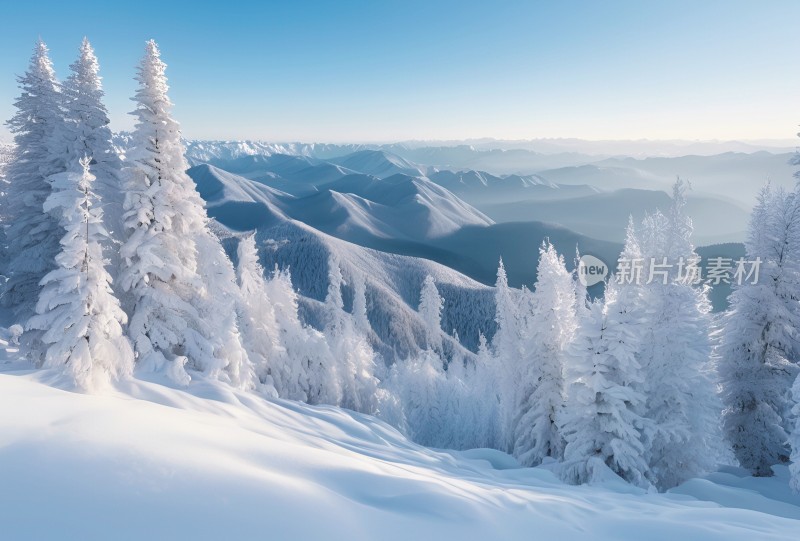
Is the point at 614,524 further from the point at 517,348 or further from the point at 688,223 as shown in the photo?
the point at 517,348

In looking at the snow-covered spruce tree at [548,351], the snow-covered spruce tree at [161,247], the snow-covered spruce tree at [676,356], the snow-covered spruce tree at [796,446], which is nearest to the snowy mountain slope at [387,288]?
the snow-covered spruce tree at [548,351]

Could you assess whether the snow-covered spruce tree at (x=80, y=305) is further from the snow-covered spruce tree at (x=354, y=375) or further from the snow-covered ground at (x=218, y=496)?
the snow-covered spruce tree at (x=354, y=375)

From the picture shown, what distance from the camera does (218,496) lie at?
5805mm

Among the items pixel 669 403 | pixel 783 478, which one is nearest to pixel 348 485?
pixel 669 403

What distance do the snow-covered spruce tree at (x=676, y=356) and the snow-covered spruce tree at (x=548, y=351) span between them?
13.1 ft

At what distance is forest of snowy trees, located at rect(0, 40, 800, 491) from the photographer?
13141mm

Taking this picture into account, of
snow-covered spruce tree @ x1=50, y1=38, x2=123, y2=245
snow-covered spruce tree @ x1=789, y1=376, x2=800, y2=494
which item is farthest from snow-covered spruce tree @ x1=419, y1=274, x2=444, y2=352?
snow-covered spruce tree @ x1=50, y1=38, x2=123, y2=245

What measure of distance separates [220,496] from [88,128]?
20815 millimetres

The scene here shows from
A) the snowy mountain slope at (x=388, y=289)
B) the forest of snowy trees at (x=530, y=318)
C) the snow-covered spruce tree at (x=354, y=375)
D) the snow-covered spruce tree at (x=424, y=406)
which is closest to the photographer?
the forest of snowy trees at (x=530, y=318)

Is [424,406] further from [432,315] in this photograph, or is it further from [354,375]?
[432,315]

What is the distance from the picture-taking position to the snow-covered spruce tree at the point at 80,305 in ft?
38.7

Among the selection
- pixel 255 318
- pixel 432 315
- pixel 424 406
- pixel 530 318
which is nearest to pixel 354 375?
pixel 424 406

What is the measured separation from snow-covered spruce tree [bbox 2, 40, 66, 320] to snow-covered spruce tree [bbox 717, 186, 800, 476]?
113ft

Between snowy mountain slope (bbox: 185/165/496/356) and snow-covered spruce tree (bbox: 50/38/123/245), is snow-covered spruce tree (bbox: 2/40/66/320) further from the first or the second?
snowy mountain slope (bbox: 185/165/496/356)
